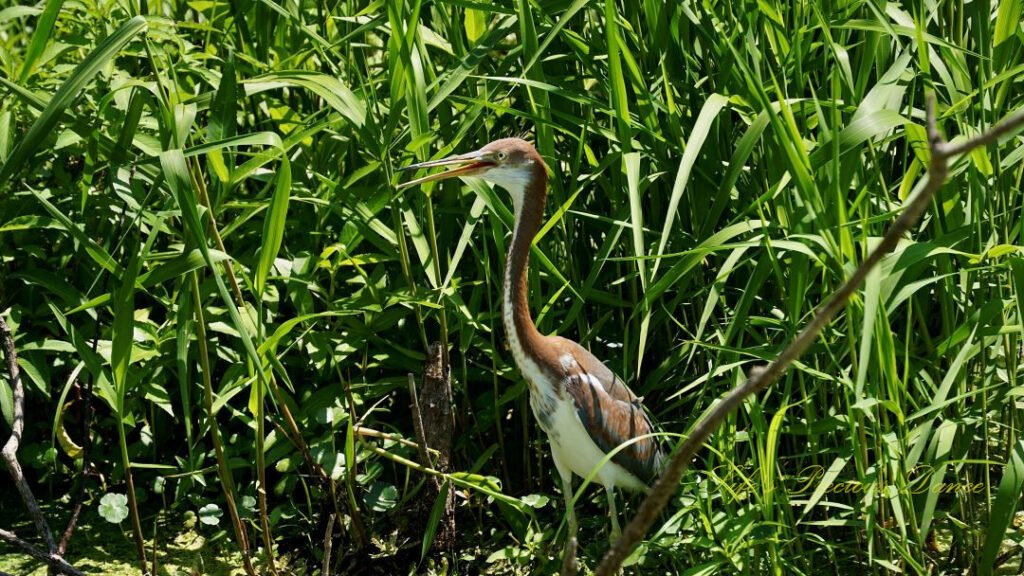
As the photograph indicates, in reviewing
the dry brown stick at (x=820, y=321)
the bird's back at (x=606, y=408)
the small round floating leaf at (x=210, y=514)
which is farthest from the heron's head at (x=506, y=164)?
the dry brown stick at (x=820, y=321)

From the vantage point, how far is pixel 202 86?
10.3 ft

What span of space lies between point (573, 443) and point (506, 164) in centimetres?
71

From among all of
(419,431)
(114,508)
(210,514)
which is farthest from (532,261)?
(114,508)

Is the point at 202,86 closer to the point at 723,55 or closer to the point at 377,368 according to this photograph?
the point at 377,368

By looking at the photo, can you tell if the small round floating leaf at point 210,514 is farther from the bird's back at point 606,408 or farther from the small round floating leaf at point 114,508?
the bird's back at point 606,408

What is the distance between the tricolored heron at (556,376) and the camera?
2631 mm

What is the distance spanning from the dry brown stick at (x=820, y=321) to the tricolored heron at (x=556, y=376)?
4.73ft

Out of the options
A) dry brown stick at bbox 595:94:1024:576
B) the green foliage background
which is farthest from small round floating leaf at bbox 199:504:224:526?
dry brown stick at bbox 595:94:1024:576

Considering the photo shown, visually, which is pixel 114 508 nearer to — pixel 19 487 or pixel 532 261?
pixel 19 487

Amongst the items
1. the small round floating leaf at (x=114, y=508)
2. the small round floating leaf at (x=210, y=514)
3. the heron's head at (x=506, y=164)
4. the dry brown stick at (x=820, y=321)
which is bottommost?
the small round floating leaf at (x=210, y=514)

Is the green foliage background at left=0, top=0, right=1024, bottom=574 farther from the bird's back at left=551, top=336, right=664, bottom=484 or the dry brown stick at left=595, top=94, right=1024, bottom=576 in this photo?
the dry brown stick at left=595, top=94, right=1024, bottom=576

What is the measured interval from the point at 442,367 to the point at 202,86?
115 centimetres

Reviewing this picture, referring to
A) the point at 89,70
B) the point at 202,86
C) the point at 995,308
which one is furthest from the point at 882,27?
the point at 202,86

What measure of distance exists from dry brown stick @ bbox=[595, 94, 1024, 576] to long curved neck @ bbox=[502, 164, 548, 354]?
56.2 inches
